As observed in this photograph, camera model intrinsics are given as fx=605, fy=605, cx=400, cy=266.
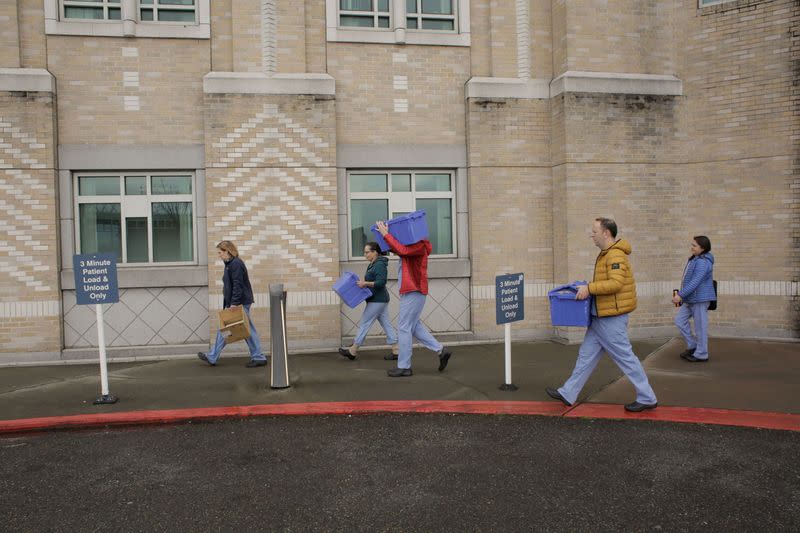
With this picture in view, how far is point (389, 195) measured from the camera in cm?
1023

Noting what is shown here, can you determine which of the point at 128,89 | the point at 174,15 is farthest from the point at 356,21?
the point at 128,89

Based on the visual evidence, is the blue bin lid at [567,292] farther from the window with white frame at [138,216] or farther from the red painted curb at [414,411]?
the window with white frame at [138,216]

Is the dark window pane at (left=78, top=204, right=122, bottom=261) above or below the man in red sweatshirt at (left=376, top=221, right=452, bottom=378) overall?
above

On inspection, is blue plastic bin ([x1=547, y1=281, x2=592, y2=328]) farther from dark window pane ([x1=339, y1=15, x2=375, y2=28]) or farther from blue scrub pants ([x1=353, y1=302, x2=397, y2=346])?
dark window pane ([x1=339, y1=15, x2=375, y2=28])

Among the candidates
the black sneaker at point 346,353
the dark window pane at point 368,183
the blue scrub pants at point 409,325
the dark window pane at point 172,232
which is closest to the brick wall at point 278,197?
the dark window pane at point 368,183

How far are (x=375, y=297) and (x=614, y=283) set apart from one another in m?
3.84

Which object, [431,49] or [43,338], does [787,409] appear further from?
[43,338]

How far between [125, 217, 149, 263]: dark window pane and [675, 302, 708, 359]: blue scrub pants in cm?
818

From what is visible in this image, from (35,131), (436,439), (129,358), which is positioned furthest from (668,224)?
(35,131)

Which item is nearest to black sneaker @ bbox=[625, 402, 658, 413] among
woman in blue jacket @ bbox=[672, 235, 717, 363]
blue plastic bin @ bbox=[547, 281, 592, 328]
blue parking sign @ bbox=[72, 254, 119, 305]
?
blue plastic bin @ bbox=[547, 281, 592, 328]

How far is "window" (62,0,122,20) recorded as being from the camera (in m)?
9.49

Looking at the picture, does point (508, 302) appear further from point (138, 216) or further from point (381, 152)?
point (138, 216)

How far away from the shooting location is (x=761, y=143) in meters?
9.90

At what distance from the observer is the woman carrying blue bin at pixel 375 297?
8.50 meters
